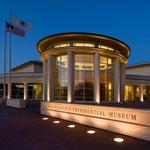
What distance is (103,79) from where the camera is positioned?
24.4 m

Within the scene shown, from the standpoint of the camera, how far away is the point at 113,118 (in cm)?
864

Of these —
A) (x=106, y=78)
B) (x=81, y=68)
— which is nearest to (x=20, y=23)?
(x=81, y=68)

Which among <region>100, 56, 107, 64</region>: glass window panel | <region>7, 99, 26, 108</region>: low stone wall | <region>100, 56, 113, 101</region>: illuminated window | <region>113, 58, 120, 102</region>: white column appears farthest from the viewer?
<region>113, 58, 120, 102</region>: white column

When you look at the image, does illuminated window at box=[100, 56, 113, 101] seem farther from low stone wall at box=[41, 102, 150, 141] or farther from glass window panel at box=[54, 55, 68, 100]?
low stone wall at box=[41, 102, 150, 141]

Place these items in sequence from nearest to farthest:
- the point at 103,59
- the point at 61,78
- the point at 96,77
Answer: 1. the point at 96,77
2. the point at 61,78
3. the point at 103,59

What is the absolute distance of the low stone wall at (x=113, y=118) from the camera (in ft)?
24.1

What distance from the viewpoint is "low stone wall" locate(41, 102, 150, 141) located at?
7336 mm

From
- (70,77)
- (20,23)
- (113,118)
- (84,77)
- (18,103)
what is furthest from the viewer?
(20,23)

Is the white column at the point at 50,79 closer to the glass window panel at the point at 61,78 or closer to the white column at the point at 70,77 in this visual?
the glass window panel at the point at 61,78

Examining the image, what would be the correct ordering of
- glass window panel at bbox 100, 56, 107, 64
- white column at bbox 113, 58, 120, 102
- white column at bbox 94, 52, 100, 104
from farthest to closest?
white column at bbox 113, 58, 120, 102
glass window panel at bbox 100, 56, 107, 64
white column at bbox 94, 52, 100, 104

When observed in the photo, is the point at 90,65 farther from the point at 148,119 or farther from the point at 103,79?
the point at 148,119

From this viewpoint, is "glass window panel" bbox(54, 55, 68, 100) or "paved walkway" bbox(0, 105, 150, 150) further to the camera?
"glass window panel" bbox(54, 55, 68, 100)

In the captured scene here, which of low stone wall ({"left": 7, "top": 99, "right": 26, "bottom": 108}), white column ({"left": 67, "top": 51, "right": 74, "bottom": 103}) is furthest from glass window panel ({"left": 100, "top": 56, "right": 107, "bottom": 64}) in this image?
low stone wall ({"left": 7, "top": 99, "right": 26, "bottom": 108})

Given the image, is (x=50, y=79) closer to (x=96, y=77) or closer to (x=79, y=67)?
(x=79, y=67)
